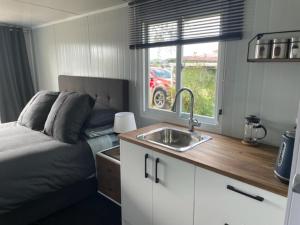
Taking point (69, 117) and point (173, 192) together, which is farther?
point (69, 117)

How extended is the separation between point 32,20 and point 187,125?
291 cm

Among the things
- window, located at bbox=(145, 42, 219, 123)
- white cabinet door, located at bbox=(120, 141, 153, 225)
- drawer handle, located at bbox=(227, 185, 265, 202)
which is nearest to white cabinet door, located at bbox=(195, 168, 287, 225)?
drawer handle, located at bbox=(227, 185, 265, 202)

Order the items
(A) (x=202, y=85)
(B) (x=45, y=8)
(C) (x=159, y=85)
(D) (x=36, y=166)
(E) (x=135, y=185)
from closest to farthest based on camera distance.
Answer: (E) (x=135, y=185), (D) (x=36, y=166), (A) (x=202, y=85), (C) (x=159, y=85), (B) (x=45, y=8)

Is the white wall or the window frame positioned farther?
→ the window frame

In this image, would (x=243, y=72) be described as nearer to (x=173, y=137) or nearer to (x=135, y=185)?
(x=173, y=137)

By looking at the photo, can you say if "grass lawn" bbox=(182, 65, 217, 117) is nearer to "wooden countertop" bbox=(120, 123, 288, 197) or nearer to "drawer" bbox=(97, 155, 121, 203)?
"wooden countertop" bbox=(120, 123, 288, 197)

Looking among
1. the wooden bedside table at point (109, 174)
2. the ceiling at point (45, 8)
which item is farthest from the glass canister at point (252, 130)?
the ceiling at point (45, 8)

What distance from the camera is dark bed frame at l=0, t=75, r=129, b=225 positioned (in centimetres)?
176

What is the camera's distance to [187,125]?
1982 millimetres

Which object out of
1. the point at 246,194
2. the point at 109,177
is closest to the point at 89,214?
the point at 109,177

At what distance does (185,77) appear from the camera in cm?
201

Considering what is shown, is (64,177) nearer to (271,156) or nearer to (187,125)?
(187,125)

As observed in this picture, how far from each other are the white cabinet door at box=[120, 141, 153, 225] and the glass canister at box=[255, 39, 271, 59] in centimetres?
97

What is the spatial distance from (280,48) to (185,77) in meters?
0.84
